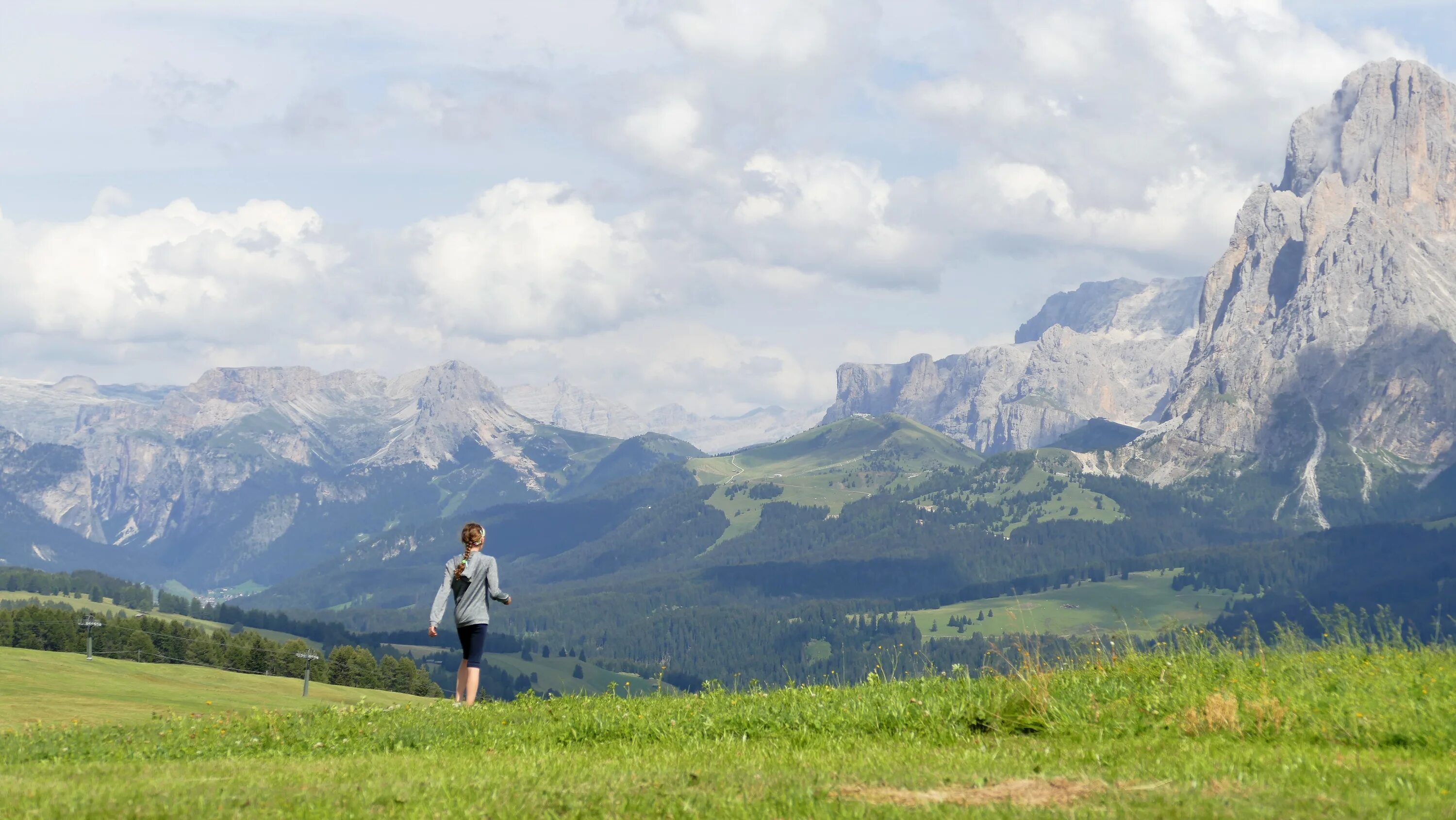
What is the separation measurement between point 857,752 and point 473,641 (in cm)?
1063

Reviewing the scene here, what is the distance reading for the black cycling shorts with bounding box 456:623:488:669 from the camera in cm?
2534

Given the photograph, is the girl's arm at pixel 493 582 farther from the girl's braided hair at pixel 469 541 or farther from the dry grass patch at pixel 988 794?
the dry grass patch at pixel 988 794

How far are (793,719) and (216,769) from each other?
887 cm

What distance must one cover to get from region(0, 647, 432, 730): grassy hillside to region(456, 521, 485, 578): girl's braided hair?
4113cm

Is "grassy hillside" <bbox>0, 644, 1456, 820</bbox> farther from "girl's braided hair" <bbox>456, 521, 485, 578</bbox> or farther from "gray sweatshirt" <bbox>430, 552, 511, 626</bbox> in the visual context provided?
"girl's braided hair" <bbox>456, 521, 485, 578</bbox>

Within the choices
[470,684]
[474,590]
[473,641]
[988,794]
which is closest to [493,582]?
[474,590]

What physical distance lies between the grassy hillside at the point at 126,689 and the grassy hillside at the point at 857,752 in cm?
4431

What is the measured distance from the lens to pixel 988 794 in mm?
14094

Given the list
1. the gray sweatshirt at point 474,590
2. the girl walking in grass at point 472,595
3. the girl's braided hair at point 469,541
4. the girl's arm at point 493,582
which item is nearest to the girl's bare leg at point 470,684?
the girl walking in grass at point 472,595

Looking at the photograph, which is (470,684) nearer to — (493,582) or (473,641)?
(473,641)

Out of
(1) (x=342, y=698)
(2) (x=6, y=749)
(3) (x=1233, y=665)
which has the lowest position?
(1) (x=342, y=698)

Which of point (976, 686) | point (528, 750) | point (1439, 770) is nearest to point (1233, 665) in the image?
point (976, 686)

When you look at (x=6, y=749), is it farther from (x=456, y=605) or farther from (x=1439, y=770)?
(x=1439, y=770)

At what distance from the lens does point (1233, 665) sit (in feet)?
69.0
